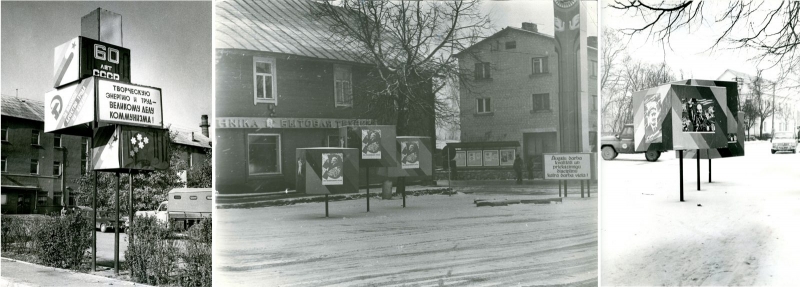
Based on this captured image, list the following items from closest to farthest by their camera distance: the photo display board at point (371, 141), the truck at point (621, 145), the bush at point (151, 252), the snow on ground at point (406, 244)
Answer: the snow on ground at point (406, 244), the photo display board at point (371, 141), the bush at point (151, 252), the truck at point (621, 145)

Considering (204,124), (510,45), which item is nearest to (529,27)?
(510,45)

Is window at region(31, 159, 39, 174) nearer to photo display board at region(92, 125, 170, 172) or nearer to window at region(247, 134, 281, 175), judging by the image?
photo display board at region(92, 125, 170, 172)

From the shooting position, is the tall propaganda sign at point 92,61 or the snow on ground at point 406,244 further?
the tall propaganda sign at point 92,61

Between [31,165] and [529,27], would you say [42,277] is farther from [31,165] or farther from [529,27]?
[529,27]

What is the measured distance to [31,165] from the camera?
634 centimetres

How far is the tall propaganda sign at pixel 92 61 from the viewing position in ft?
19.3

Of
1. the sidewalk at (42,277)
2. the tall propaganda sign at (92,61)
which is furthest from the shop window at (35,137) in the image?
the sidewalk at (42,277)

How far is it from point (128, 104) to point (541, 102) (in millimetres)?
3892

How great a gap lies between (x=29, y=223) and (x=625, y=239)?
6.14 m

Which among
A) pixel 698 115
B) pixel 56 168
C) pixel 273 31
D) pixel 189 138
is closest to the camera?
pixel 273 31

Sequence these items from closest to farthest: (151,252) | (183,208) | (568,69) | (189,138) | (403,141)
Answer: (403,141) → (568,69) → (183,208) → (151,252) → (189,138)

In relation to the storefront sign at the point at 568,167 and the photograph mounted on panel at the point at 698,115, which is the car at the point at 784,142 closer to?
the photograph mounted on panel at the point at 698,115

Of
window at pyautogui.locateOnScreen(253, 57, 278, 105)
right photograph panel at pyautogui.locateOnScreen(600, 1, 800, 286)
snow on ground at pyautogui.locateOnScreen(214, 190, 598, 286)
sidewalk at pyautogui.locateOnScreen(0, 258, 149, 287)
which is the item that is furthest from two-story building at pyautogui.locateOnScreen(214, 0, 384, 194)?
right photograph panel at pyautogui.locateOnScreen(600, 1, 800, 286)

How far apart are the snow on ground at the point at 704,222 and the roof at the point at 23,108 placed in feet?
19.2
